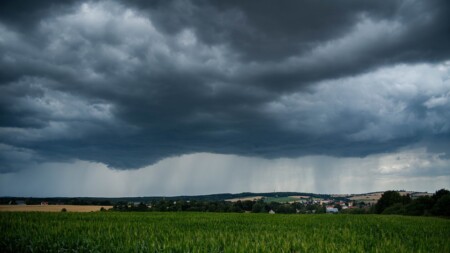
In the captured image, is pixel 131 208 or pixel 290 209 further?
pixel 290 209

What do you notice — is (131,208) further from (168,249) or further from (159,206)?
(168,249)

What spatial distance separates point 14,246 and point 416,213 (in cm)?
9580

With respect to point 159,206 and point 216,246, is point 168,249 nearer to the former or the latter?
point 216,246

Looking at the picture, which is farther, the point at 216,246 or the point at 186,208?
the point at 186,208

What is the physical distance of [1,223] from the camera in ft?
59.2

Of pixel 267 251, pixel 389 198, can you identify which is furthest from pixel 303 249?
pixel 389 198

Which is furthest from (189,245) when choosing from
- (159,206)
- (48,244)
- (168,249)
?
(159,206)

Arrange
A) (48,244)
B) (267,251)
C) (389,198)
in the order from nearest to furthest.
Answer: (267,251)
(48,244)
(389,198)

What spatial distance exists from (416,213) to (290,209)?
3207 cm

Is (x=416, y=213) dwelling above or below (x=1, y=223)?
below

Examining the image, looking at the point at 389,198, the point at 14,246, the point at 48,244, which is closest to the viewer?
the point at 48,244

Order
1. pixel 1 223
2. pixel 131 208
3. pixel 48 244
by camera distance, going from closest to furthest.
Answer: pixel 48 244 → pixel 1 223 → pixel 131 208

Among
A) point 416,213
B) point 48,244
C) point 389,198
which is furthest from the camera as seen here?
point 389,198

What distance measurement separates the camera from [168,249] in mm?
10859
